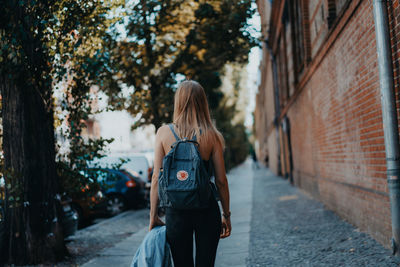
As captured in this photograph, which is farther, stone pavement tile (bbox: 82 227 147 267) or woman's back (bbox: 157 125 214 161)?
stone pavement tile (bbox: 82 227 147 267)

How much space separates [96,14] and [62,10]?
67 centimetres

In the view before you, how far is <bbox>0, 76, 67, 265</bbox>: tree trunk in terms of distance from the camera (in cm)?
567

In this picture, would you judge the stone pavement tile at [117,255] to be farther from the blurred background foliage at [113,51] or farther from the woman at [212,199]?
the woman at [212,199]

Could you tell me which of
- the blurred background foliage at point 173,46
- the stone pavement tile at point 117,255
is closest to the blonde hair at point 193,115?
the stone pavement tile at point 117,255

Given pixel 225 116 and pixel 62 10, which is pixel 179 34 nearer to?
pixel 62 10

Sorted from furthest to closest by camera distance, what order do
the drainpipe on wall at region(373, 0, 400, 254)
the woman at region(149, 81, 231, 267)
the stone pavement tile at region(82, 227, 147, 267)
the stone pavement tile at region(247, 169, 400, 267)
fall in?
the stone pavement tile at region(82, 227, 147, 267) < the stone pavement tile at region(247, 169, 400, 267) < the drainpipe on wall at region(373, 0, 400, 254) < the woman at region(149, 81, 231, 267)

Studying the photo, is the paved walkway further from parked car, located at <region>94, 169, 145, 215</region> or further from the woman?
parked car, located at <region>94, 169, 145, 215</region>

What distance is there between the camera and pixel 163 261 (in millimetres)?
2670

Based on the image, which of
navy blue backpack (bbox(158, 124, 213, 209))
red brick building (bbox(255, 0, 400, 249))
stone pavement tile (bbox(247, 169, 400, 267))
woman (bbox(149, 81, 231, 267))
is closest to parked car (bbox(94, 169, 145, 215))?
stone pavement tile (bbox(247, 169, 400, 267))

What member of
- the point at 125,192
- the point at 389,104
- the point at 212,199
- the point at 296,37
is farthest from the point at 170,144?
the point at 296,37

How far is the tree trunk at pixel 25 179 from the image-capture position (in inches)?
223

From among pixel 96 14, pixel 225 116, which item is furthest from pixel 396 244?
pixel 225 116

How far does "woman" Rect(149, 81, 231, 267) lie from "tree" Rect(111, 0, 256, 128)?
7.62 metres

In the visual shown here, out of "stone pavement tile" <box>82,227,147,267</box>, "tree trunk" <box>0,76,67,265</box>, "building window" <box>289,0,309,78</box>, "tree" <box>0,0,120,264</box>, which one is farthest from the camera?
"building window" <box>289,0,309,78</box>
